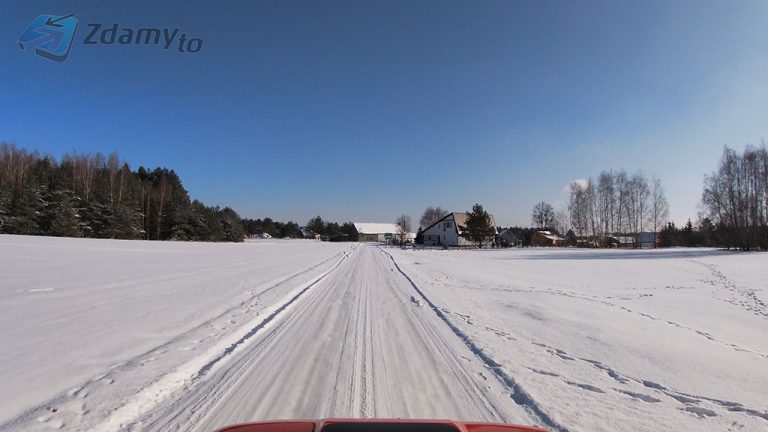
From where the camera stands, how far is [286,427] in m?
2.18

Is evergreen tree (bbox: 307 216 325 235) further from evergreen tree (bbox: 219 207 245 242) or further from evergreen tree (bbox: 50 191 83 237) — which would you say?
evergreen tree (bbox: 50 191 83 237)

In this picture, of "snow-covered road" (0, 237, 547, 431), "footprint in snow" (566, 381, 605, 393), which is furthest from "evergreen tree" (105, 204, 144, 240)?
"footprint in snow" (566, 381, 605, 393)

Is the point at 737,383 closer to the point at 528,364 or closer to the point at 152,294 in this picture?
the point at 528,364

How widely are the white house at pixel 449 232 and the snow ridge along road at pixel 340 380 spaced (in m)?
62.5

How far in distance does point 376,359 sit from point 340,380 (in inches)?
37.4

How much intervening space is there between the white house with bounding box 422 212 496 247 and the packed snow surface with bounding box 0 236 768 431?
2348 inches

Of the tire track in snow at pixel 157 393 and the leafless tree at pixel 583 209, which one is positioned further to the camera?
the leafless tree at pixel 583 209

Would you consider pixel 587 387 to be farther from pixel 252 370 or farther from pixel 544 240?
pixel 544 240

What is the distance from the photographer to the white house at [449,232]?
71750 millimetres

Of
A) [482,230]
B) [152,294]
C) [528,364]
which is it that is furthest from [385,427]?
[482,230]

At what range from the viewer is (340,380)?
4480 mm

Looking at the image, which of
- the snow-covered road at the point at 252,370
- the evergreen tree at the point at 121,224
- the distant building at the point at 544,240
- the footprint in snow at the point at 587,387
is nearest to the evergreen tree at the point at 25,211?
the evergreen tree at the point at 121,224

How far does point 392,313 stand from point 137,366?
5.11 meters

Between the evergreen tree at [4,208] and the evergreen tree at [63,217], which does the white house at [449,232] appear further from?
the evergreen tree at [4,208]
